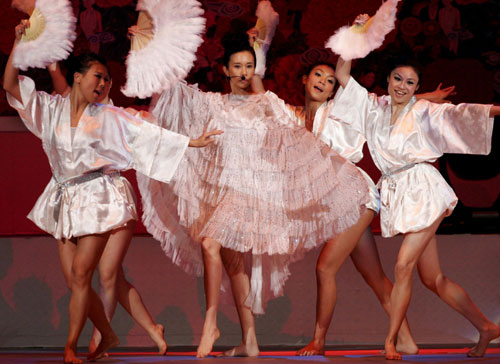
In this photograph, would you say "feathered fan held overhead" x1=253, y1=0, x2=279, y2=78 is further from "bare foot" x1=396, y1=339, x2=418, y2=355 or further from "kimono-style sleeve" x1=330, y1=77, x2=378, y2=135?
"bare foot" x1=396, y1=339, x2=418, y2=355

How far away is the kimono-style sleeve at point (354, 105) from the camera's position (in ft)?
13.7

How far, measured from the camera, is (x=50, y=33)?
3.75 metres

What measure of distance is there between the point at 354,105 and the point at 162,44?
3.47ft

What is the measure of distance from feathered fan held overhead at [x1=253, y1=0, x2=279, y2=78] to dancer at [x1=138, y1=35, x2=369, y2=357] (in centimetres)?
24

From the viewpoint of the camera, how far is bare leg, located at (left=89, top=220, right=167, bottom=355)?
3965 millimetres

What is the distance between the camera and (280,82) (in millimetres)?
5359

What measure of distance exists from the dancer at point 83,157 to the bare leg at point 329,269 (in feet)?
3.01

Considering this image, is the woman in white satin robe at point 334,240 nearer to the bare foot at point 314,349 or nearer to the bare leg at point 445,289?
the bare foot at point 314,349

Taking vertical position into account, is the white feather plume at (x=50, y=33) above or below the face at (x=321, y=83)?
above

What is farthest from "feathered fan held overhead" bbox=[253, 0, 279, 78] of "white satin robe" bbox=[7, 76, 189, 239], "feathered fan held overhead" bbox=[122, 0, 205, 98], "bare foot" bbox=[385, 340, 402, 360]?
"bare foot" bbox=[385, 340, 402, 360]

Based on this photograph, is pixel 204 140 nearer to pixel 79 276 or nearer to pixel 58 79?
pixel 79 276

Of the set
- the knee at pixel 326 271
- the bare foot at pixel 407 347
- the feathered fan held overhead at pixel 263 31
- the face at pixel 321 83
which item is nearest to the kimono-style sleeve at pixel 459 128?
the face at pixel 321 83

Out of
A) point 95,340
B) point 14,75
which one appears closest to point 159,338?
point 95,340

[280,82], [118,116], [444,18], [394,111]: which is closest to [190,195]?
[118,116]
